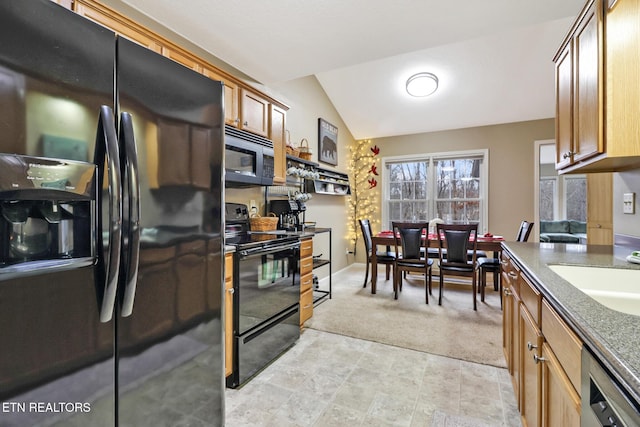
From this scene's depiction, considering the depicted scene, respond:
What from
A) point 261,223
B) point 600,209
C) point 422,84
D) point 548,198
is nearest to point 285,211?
point 261,223

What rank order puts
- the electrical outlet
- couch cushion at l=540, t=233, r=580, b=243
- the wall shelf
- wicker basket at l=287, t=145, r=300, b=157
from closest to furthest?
the electrical outlet < wicker basket at l=287, t=145, r=300, b=157 < the wall shelf < couch cushion at l=540, t=233, r=580, b=243

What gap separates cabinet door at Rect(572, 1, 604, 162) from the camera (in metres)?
1.28

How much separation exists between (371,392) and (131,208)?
5.86 feet

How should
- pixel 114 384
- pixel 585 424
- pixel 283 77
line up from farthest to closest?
pixel 283 77
pixel 114 384
pixel 585 424

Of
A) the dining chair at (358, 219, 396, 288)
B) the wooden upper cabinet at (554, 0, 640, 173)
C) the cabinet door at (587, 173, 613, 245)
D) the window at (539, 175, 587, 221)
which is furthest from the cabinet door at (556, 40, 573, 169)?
the window at (539, 175, 587, 221)

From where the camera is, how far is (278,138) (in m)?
2.94

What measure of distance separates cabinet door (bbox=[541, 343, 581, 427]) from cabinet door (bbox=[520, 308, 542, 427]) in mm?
71

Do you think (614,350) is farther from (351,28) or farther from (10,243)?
(351,28)

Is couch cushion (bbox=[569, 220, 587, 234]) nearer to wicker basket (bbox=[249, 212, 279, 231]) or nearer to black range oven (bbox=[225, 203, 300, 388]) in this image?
black range oven (bbox=[225, 203, 300, 388])

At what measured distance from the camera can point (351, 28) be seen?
2.22 meters

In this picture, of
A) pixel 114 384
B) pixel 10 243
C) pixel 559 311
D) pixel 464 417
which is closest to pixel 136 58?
pixel 10 243

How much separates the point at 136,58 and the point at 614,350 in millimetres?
1559

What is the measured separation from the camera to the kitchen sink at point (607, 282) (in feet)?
3.92

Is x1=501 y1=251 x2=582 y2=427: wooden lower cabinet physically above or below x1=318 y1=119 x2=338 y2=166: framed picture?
below
